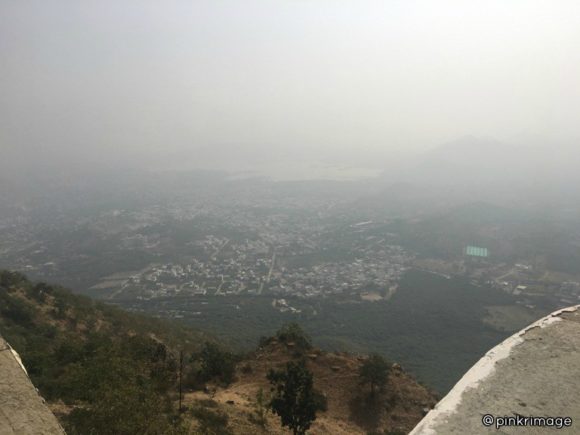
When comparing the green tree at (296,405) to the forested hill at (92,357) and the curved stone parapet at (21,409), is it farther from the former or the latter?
the curved stone parapet at (21,409)

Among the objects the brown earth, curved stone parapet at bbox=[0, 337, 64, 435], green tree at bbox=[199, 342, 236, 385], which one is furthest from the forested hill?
curved stone parapet at bbox=[0, 337, 64, 435]

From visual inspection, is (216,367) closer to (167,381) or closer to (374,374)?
(167,381)

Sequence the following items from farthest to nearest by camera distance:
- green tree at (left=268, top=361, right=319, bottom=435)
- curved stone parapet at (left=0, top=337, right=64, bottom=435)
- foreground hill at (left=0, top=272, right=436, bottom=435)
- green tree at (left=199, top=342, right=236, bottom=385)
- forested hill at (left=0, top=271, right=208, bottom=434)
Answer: green tree at (left=199, top=342, right=236, bottom=385)
green tree at (left=268, top=361, right=319, bottom=435)
foreground hill at (left=0, top=272, right=436, bottom=435)
forested hill at (left=0, top=271, right=208, bottom=434)
curved stone parapet at (left=0, top=337, right=64, bottom=435)

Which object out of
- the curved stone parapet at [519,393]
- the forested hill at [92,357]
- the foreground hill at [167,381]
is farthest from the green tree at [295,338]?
the curved stone parapet at [519,393]

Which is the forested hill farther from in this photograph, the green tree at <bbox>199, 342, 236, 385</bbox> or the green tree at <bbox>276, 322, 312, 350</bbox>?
the green tree at <bbox>276, 322, 312, 350</bbox>

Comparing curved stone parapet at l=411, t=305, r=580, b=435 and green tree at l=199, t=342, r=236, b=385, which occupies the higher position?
curved stone parapet at l=411, t=305, r=580, b=435

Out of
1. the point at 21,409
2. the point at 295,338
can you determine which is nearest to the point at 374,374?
the point at 295,338
